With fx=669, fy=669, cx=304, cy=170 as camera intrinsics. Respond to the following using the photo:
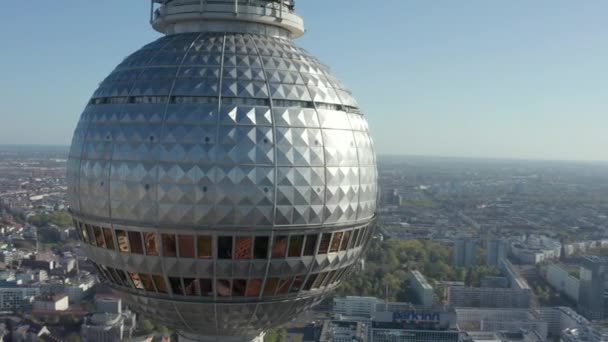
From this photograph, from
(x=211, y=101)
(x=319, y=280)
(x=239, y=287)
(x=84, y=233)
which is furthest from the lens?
(x=319, y=280)

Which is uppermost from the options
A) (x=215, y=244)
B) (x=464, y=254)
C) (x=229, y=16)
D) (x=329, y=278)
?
(x=229, y=16)

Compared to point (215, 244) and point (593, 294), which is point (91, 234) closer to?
point (215, 244)

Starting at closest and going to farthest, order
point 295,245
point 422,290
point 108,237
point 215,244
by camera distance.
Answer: point 215,244 < point 295,245 < point 108,237 < point 422,290

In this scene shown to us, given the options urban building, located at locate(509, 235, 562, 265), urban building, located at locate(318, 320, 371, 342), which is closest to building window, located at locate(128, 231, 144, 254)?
urban building, located at locate(318, 320, 371, 342)

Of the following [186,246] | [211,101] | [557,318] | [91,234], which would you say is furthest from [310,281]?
[557,318]

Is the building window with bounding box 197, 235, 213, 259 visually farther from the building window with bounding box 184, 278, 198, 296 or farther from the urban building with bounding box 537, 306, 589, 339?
the urban building with bounding box 537, 306, 589, 339

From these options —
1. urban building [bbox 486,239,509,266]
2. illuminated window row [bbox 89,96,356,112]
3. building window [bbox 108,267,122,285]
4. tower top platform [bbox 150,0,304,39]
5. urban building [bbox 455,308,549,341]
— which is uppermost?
tower top platform [bbox 150,0,304,39]

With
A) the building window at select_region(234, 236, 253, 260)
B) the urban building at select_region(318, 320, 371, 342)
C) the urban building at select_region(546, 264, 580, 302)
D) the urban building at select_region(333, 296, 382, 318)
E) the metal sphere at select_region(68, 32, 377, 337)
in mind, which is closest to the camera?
the metal sphere at select_region(68, 32, 377, 337)
